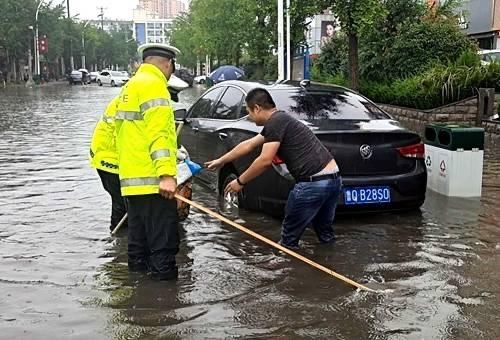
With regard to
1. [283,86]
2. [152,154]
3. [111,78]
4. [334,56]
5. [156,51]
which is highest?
[334,56]

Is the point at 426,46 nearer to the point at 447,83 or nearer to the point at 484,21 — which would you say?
the point at 447,83

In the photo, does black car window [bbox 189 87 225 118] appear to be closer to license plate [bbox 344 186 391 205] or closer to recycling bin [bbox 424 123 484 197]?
license plate [bbox 344 186 391 205]

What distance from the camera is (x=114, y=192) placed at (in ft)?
20.5

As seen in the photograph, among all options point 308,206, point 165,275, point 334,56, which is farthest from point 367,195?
point 334,56

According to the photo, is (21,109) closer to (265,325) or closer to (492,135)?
(492,135)

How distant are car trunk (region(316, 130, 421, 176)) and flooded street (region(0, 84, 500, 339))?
594 millimetres

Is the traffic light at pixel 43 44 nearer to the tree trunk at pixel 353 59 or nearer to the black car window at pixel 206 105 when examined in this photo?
the tree trunk at pixel 353 59

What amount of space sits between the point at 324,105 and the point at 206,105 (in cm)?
186

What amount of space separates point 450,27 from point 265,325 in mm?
16224

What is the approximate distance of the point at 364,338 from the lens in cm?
402

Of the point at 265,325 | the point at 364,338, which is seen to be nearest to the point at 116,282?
the point at 265,325

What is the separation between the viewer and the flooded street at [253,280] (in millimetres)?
4195

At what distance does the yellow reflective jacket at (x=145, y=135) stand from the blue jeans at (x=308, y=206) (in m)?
1.20

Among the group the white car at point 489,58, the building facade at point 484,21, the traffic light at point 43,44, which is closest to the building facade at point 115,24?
the traffic light at point 43,44
